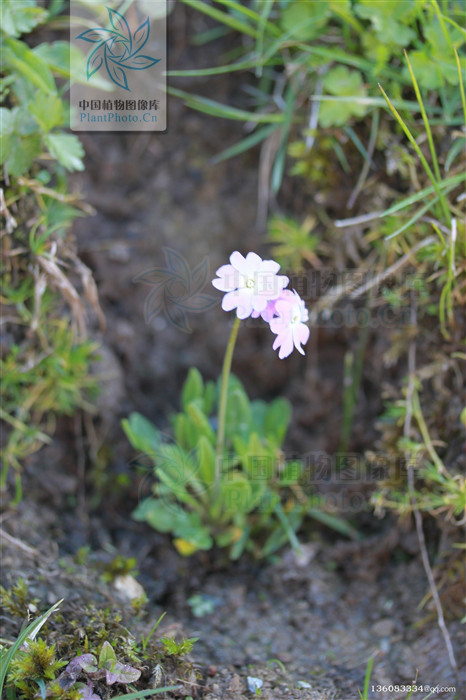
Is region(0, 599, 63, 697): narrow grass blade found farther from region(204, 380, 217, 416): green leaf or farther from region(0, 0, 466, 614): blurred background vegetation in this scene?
region(204, 380, 217, 416): green leaf

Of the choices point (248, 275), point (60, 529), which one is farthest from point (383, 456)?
point (60, 529)

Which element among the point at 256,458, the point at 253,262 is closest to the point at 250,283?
the point at 253,262

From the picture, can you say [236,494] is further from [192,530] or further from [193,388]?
[193,388]

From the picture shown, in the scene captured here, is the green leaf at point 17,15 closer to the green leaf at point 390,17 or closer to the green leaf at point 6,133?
the green leaf at point 6,133

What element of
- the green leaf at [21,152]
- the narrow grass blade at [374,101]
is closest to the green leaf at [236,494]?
the green leaf at [21,152]

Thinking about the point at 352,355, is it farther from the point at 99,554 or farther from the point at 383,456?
the point at 99,554
